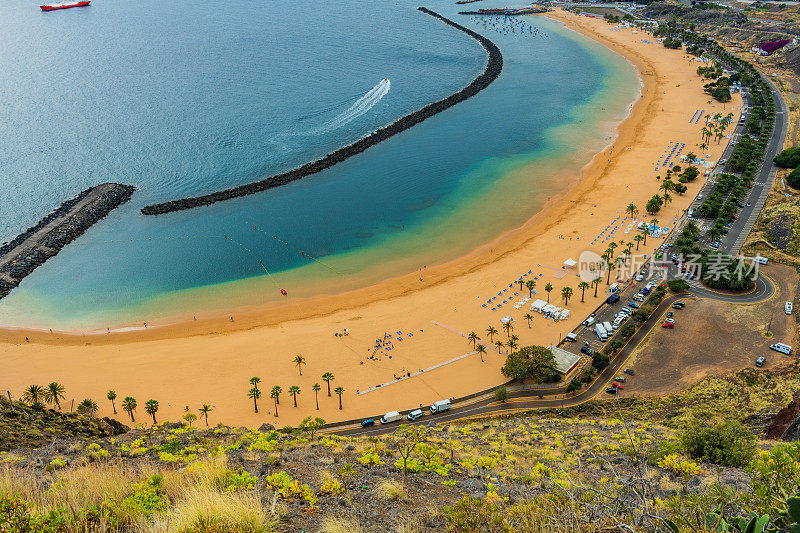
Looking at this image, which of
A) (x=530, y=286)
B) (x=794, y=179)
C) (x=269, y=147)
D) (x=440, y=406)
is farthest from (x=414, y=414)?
(x=794, y=179)

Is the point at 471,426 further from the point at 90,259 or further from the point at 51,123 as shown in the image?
the point at 51,123

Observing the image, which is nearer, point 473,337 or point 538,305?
point 473,337

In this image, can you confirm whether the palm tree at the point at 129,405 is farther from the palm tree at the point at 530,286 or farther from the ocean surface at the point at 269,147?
the palm tree at the point at 530,286

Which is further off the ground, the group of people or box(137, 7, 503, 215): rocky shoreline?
the group of people

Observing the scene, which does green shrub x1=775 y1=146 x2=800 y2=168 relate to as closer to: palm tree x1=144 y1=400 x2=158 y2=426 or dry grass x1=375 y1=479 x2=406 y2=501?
dry grass x1=375 y1=479 x2=406 y2=501

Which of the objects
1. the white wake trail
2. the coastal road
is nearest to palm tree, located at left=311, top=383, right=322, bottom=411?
the coastal road

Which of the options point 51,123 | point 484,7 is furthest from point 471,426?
point 484,7

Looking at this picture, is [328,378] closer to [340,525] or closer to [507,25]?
[340,525]
